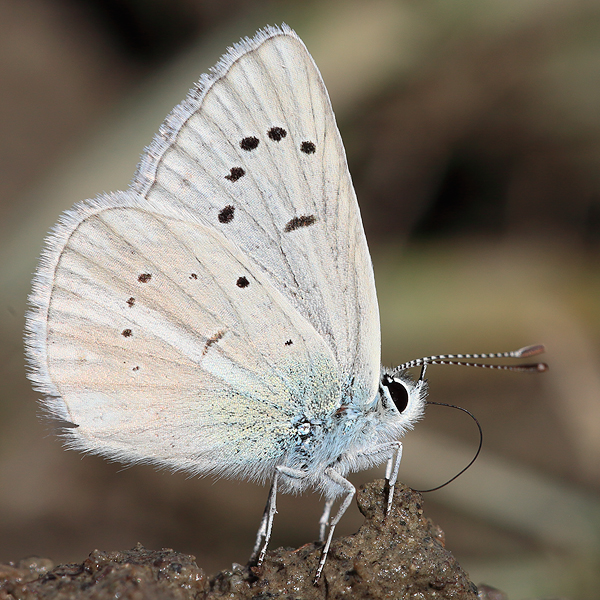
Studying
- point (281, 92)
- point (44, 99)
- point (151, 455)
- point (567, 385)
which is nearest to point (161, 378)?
point (151, 455)

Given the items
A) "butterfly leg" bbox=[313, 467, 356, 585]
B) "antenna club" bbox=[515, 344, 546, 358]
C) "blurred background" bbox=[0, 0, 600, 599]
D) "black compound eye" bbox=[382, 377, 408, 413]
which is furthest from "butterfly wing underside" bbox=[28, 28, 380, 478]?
"blurred background" bbox=[0, 0, 600, 599]

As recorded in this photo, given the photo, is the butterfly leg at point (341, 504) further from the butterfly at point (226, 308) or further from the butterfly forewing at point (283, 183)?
the butterfly forewing at point (283, 183)

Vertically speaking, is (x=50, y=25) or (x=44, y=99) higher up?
(x=50, y=25)

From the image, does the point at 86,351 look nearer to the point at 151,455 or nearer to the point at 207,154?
the point at 151,455

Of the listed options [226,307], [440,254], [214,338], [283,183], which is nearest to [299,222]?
[283,183]

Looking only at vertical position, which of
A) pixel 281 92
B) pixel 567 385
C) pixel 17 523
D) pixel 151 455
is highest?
pixel 281 92

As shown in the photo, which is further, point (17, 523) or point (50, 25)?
point (50, 25)

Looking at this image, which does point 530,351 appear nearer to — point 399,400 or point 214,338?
point 399,400

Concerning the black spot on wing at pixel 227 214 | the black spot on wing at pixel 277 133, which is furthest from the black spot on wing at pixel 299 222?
the black spot on wing at pixel 277 133
